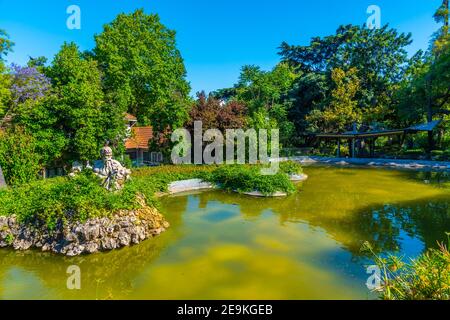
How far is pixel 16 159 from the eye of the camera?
13969mm

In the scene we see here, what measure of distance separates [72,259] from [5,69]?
14086 mm

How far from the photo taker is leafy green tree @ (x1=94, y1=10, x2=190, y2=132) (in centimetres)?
2727

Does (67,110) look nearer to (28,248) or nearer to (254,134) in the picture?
(28,248)

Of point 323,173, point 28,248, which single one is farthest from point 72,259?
point 323,173

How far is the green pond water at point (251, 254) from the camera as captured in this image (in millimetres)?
6867

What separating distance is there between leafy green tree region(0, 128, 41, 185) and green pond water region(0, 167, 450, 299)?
605 cm

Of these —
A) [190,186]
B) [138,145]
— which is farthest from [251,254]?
[138,145]

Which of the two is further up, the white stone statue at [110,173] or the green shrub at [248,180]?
the white stone statue at [110,173]

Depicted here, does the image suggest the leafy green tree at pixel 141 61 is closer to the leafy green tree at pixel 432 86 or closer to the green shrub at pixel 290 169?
the green shrub at pixel 290 169

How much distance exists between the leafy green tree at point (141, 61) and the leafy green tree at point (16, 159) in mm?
12575

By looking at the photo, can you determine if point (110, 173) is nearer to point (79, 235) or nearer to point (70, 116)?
point (79, 235)

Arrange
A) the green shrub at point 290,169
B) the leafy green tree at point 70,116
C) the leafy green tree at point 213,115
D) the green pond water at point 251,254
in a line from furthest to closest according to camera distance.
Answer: the leafy green tree at point 213,115
the green shrub at point 290,169
the leafy green tree at point 70,116
the green pond water at point 251,254

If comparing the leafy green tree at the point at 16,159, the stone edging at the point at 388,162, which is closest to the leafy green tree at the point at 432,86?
the stone edging at the point at 388,162

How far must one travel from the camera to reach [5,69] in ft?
55.7
